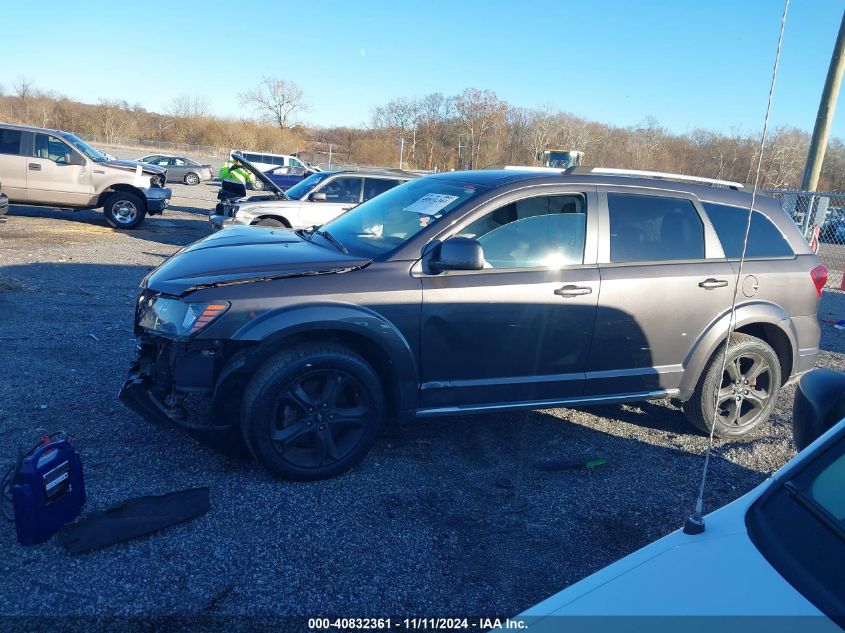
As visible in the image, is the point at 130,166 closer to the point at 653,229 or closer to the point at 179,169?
the point at 653,229

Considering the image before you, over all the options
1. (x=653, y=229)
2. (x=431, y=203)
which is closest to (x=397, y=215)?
(x=431, y=203)

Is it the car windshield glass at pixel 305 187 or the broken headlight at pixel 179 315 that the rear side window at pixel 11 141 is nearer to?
the car windshield glass at pixel 305 187

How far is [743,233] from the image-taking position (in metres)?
4.66

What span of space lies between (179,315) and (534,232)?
7.35ft

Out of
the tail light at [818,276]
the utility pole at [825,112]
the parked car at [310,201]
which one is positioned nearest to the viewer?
the tail light at [818,276]

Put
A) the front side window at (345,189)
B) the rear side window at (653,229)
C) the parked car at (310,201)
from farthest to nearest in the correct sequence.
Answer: the front side window at (345,189)
the parked car at (310,201)
the rear side window at (653,229)

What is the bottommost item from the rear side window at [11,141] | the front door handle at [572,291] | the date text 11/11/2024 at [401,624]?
the date text 11/11/2024 at [401,624]

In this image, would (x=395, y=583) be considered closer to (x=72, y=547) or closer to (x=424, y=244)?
(x=72, y=547)

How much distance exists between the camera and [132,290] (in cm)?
830

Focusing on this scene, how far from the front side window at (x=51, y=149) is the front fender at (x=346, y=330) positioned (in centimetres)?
1234

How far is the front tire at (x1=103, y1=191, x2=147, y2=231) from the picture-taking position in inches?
551

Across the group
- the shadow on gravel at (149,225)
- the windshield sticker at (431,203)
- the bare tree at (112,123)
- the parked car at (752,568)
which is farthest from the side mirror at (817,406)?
the bare tree at (112,123)

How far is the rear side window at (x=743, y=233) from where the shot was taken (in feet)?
15.4

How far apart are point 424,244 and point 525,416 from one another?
1.77 metres
